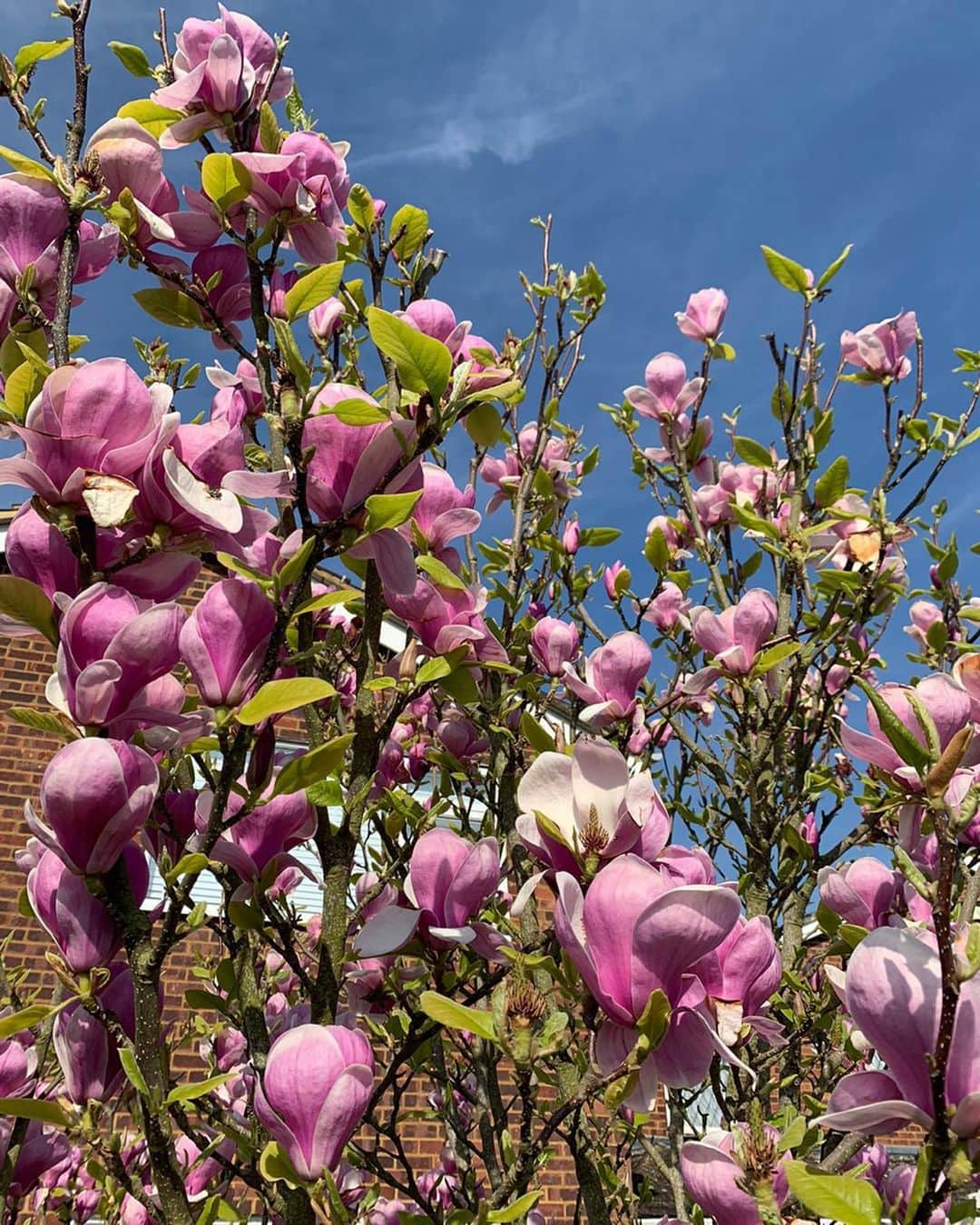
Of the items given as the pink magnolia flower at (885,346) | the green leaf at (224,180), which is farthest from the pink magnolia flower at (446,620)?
the pink magnolia flower at (885,346)

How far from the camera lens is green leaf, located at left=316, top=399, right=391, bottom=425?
0.90 metres

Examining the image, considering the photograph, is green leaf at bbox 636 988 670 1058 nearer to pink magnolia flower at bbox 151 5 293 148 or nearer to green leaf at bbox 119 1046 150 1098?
green leaf at bbox 119 1046 150 1098

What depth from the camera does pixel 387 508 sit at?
0.94 m

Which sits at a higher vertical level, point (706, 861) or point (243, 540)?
point (243, 540)

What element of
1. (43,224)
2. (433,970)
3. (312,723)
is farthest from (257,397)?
(433,970)

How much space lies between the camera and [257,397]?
1465 mm

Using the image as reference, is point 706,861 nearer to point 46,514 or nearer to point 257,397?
point 46,514

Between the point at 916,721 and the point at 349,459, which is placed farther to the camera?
the point at 916,721

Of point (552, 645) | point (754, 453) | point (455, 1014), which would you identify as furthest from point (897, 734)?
point (754, 453)

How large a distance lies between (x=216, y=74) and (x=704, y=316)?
197 cm

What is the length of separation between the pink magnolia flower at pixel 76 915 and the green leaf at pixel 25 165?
775 mm

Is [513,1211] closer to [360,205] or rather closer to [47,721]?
[47,721]

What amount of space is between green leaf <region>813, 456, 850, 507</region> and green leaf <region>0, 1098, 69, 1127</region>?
1808 millimetres

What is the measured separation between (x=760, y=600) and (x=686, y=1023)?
49.5 inches
